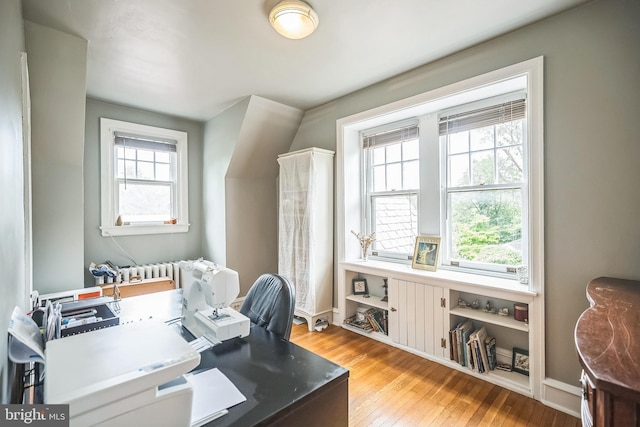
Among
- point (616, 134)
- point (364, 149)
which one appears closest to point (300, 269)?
point (364, 149)

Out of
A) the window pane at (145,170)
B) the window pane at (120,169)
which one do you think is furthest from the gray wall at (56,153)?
the window pane at (145,170)

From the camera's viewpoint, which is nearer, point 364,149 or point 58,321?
point 58,321

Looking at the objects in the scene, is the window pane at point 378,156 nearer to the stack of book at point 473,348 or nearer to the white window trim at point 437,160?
the white window trim at point 437,160

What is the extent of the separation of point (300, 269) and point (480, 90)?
8.05 feet

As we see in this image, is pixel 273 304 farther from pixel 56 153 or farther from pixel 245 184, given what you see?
pixel 245 184

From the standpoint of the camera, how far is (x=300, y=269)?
335 centimetres

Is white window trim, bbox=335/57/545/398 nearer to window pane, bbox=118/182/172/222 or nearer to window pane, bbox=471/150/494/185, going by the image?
window pane, bbox=471/150/494/185

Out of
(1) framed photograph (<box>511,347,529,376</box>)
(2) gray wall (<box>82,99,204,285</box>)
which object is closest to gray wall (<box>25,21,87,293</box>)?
(2) gray wall (<box>82,99,204,285</box>)

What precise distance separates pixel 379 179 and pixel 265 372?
2.66m

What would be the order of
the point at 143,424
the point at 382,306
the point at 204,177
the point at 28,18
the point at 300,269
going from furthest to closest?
the point at 204,177
the point at 300,269
the point at 382,306
the point at 28,18
the point at 143,424

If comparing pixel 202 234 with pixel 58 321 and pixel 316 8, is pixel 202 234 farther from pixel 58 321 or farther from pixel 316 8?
pixel 316 8

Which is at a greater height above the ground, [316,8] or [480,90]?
[316,8]

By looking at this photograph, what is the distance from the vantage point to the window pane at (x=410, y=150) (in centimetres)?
301

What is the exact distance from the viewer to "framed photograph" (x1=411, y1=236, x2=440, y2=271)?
2.70 metres
